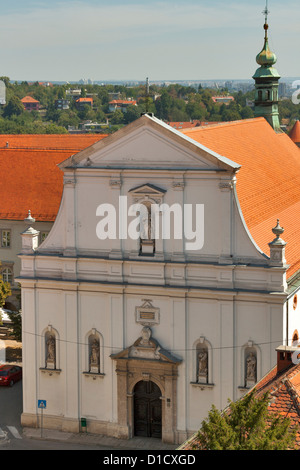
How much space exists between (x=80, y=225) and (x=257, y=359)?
8385 mm

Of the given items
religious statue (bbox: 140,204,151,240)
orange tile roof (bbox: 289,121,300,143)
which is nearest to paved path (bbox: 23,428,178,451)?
religious statue (bbox: 140,204,151,240)

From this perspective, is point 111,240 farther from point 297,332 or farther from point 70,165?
point 297,332

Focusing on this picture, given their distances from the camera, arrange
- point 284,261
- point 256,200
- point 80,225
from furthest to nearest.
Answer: point 256,200
point 80,225
point 284,261

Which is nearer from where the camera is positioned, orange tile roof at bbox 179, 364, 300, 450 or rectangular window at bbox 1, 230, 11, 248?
orange tile roof at bbox 179, 364, 300, 450

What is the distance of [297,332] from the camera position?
3825 centimetres

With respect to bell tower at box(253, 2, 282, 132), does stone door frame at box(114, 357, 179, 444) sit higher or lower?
lower

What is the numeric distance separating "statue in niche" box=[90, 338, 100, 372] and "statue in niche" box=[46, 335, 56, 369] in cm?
159

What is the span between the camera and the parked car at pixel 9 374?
45.0 meters

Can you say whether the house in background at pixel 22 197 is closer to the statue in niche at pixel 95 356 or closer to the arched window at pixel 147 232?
the statue in niche at pixel 95 356

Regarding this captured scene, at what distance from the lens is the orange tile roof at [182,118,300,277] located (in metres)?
39.9

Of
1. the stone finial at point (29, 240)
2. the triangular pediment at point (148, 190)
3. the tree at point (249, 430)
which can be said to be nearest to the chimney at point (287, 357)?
the tree at point (249, 430)

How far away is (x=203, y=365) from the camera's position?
37250mm

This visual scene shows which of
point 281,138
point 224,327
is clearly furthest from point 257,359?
point 281,138

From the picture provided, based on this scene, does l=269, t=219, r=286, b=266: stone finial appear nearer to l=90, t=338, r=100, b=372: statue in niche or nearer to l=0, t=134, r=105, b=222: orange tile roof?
l=90, t=338, r=100, b=372: statue in niche
